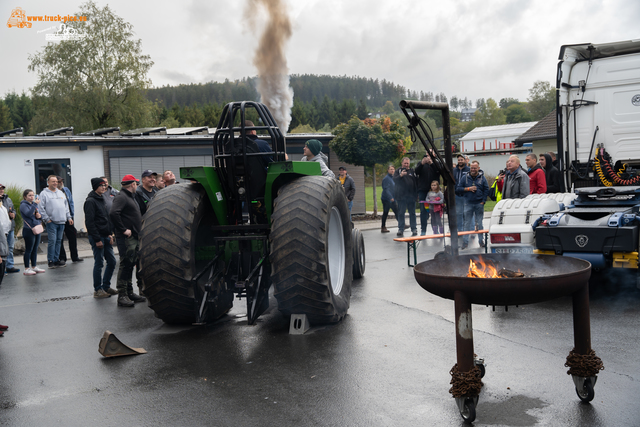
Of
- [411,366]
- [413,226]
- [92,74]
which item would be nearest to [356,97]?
[92,74]

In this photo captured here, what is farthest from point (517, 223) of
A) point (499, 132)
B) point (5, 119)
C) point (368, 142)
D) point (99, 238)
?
point (5, 119)

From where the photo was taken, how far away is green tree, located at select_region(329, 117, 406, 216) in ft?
63.7

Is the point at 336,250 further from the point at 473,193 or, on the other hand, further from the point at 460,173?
the point at 460,173

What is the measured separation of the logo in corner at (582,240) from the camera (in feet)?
20.5

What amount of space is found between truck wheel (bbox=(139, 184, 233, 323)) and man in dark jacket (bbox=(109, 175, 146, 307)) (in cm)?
203

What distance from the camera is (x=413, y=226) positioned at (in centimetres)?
1349

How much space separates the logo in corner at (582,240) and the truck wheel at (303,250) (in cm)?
300

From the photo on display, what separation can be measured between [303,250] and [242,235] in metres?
1.07

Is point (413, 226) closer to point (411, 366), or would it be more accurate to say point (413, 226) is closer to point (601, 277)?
point (601, 277)

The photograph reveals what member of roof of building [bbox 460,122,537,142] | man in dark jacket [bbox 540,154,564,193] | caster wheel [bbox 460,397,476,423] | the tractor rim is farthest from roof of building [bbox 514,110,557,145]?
caster wheel [bbox 460,397,476,423]

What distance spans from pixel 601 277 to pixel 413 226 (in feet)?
20.1

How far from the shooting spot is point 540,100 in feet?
306

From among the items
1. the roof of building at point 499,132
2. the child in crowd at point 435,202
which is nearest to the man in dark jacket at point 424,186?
the child in crowd at point 435,202

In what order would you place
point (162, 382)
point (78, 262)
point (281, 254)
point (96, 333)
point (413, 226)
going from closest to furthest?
1. point (162, 382)
2. point (281, 254)
3. point (96, 333)
4. point (78, 262)
5. point (413, 226)
